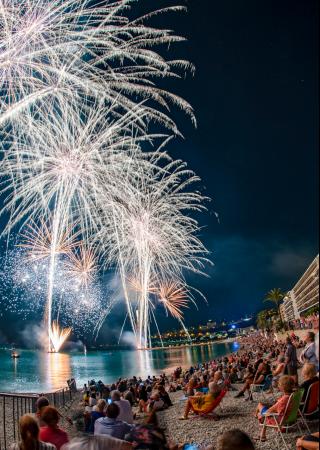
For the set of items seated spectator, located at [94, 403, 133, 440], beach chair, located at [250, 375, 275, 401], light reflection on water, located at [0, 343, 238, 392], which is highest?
seated spectator, located at [94, 403, 133, 440]

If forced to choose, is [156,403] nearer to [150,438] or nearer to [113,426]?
[113,426]

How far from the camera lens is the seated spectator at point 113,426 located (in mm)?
5681

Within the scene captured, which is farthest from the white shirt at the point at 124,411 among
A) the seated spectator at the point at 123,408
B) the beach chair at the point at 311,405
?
the beach chair at the point at 311,405

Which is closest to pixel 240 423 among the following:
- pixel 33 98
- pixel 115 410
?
pixel 115 410

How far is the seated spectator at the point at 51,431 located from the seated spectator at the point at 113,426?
771mm

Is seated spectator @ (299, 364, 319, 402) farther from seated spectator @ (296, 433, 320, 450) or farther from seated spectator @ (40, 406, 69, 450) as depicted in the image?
seated spectator @ (40, 406, 69, 450)

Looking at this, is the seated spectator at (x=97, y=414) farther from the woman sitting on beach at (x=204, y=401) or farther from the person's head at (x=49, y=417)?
the person's head at (x=49, y=417)

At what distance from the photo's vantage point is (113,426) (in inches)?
227

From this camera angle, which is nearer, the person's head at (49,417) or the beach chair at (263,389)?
the person's head at (49,417)

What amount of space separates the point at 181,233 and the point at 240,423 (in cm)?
1775

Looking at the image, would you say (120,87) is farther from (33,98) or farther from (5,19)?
(5,19)

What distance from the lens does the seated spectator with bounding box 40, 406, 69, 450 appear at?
201 inches

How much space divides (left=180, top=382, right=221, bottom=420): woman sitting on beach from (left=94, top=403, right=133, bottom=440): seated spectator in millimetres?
4944

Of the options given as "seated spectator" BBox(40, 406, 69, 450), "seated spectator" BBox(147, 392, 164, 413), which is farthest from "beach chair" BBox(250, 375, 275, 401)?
"seated spectator" BBox(40, 406, 69, 450)
